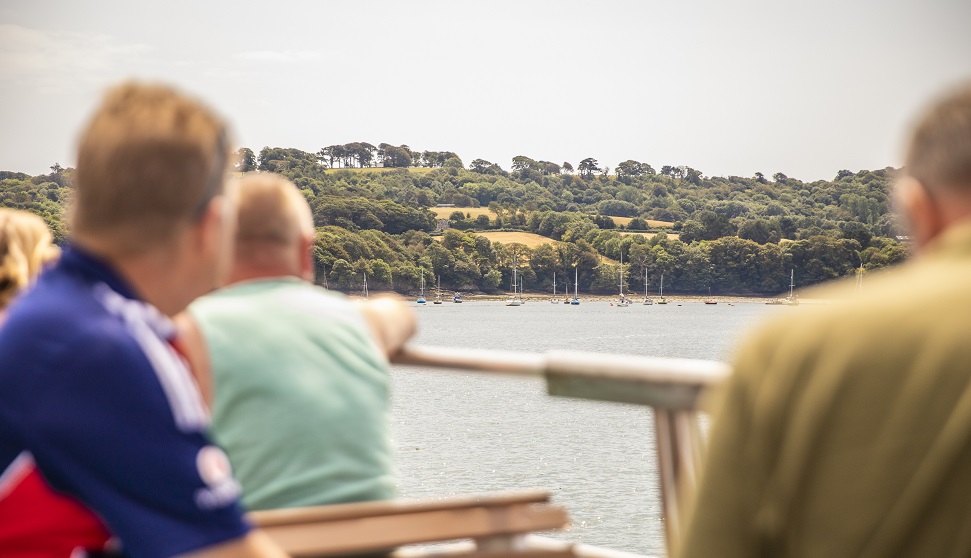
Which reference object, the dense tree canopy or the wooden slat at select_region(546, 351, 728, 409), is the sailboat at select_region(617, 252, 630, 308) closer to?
the dense tree canopy

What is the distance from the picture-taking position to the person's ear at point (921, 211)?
135 cm

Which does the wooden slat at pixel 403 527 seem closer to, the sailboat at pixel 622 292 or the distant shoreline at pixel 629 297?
the distant shoreline at pixel 629 297

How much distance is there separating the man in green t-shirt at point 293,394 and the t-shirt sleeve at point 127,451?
0.76 metres

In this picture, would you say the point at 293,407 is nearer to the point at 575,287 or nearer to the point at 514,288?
the point at 514,288

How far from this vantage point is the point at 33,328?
145cm

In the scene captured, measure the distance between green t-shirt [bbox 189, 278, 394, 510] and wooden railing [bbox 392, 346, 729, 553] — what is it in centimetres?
45

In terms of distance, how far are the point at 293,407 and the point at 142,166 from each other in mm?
1035

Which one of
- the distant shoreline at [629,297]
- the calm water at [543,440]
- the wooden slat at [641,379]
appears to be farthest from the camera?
the distant shoreline at [629,297]

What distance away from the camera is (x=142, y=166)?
151 centimetres

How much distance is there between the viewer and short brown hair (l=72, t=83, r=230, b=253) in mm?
1504

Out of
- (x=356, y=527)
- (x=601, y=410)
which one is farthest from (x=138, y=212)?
(x=601, y=410)

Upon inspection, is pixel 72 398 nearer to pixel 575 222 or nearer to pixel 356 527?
pixel 356 527

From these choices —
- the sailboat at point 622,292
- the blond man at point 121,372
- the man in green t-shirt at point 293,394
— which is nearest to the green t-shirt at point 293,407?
the man in green t-shirt at point 293,394

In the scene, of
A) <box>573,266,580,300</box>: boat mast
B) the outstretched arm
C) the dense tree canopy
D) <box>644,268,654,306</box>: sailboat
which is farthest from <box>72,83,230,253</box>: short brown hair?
<box>644,268,654,306</box>: sailboat
